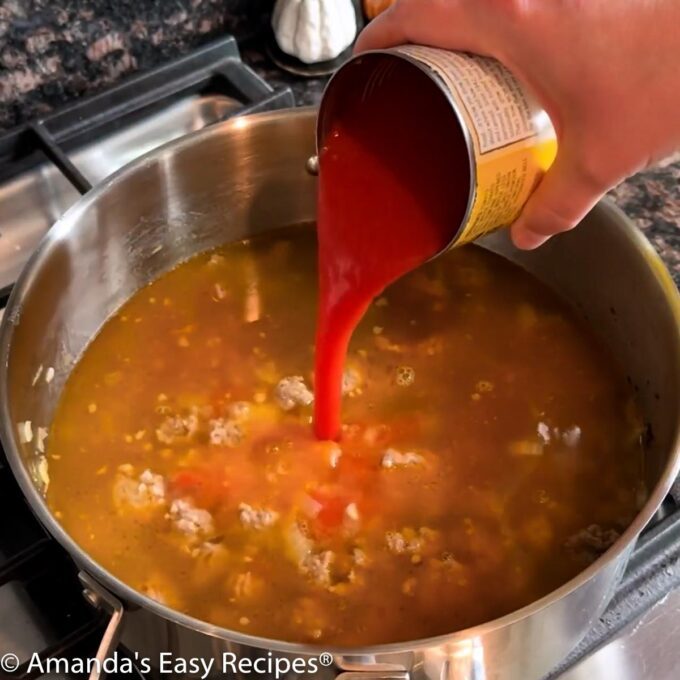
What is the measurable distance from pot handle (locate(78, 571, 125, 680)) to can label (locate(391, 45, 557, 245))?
0.43 metres

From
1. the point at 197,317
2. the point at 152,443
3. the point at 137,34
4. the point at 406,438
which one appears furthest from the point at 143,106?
the point at 406,438

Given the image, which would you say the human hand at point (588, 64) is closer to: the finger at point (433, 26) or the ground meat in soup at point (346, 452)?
the finger at point (433, 26)

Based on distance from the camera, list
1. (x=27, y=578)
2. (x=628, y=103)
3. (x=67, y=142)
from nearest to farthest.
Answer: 1. (x=628, y=103)
2. (x=27, y=578)
3. (x=67, y=142)

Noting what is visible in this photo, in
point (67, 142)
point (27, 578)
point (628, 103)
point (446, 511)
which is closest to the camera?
point (628, 103)

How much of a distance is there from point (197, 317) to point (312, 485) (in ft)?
0.95

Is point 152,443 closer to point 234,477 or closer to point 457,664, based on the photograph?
point 234,477

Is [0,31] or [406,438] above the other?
[0,31]

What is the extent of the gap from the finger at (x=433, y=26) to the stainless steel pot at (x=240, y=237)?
34 centimetres

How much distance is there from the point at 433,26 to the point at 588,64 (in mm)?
137

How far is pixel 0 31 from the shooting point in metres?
1.13

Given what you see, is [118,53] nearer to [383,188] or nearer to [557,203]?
[383,188]

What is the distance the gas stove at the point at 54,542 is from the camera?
2.95 feet

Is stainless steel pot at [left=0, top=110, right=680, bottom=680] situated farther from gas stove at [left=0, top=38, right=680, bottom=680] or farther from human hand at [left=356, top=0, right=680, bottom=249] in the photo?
human hand at [left=356, top=0, right=680, bottom=249]

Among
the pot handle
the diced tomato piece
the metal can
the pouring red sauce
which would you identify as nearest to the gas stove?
the pot handle
